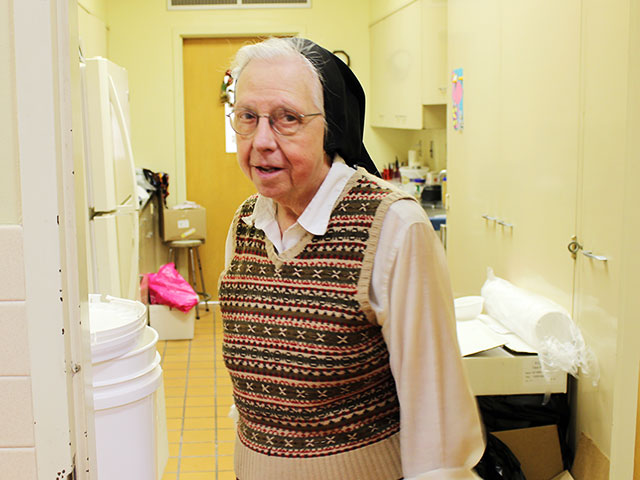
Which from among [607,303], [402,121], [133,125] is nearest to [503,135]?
[607,303]

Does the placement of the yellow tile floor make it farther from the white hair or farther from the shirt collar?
the white hair

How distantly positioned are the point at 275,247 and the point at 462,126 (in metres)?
3.08

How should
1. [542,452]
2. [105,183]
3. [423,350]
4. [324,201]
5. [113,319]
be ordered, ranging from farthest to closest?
[105,183] < [542,452] < [113,319] < [324,201] < [423,350]

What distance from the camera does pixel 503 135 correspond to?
12.3ft

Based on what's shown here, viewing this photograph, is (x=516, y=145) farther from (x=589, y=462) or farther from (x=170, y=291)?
(x=170, y=291)

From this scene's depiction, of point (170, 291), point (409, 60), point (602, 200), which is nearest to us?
point (602, 200)

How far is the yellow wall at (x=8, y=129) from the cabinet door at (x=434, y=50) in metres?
4.19

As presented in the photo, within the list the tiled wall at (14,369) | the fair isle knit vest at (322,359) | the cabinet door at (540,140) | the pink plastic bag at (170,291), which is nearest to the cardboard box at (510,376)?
the cabinet door at (540,140)

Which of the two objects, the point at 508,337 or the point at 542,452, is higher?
the point at 508,337

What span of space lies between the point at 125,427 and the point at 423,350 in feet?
3.63

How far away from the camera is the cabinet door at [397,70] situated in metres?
5.32

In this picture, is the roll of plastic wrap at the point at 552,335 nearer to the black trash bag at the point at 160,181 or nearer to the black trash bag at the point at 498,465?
the black trash bag at the point at 498,465

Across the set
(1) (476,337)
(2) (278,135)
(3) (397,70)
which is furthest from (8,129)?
(3) (397,70)

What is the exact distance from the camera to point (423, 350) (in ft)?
4.62
